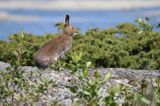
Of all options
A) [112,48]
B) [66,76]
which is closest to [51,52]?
[66,76]

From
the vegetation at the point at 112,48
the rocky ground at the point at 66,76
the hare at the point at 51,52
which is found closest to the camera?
the rocky ground at the point at 66,76

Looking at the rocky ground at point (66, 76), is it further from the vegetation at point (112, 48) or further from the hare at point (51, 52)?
the vegetation at point (112, 48)

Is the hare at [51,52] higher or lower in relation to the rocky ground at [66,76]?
higher

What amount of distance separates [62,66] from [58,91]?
1591mm

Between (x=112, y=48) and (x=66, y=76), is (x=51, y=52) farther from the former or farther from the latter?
(x=112, y=48)

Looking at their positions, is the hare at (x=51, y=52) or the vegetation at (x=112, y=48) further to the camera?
the vegetation at (x=112, y=48)

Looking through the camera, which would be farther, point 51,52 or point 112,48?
point 112,48

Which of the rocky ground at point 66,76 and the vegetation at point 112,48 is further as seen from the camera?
the vegetation at point 112,48

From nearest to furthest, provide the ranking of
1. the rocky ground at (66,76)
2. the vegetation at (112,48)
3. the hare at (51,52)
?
the rocky ground at (66,76) < the hare at (51,52) < the vegetation at (112,48)

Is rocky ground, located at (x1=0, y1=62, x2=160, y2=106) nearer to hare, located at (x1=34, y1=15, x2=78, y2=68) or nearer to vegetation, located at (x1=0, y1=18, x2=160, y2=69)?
hare, located at (x1=34, y1=15, x2=78, y2=68)

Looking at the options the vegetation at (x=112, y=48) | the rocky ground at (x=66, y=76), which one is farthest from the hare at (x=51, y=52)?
the vegetation at (x=112, y=48)

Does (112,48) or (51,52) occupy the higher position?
(51,52)

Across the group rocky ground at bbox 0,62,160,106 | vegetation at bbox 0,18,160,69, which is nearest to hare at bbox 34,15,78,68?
rocky ground at bbox 0,62,160,106

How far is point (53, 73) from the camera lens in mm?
8555
